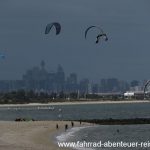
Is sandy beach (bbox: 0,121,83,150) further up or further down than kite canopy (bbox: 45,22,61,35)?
further down

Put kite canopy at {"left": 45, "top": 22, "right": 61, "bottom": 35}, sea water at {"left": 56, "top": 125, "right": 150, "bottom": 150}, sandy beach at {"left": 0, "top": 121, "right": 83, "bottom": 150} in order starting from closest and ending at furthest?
sandy beach at {"left": 0, "top": 121, "right": 83, "bottom": 150}
kite canopy at {"left": 45, "top": 22, "right": 61, "bottom": 35}
sea water at {"left": 56, "top": 125, "right": 150, "bottom": 150}

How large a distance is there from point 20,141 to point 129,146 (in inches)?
295

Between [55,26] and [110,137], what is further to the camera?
[110,137]

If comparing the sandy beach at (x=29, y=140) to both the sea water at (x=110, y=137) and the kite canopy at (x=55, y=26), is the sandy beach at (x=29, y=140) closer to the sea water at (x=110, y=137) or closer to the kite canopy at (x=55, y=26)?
the sea water at (x=110, y=137)

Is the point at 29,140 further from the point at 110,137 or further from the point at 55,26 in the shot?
the point at 110,137

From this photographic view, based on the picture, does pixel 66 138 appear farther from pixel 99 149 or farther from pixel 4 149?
pixel 4 149

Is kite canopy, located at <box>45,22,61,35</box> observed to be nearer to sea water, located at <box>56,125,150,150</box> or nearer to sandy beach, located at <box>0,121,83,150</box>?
sandy beach, located at <box>0,121,83,150</box>

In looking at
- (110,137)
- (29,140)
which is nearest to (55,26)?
(29,140)

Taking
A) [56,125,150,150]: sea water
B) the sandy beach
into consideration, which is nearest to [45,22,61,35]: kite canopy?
the sandy beach

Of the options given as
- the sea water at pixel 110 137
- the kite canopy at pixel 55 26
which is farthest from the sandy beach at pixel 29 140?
the kite canopy at pixel 55 26

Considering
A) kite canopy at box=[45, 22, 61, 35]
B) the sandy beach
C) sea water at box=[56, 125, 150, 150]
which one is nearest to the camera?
the sandy beach

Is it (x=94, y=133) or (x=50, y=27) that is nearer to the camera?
(x=50, y=27)

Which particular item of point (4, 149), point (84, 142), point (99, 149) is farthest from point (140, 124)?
point (4, 149)

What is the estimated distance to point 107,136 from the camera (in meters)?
54.4
